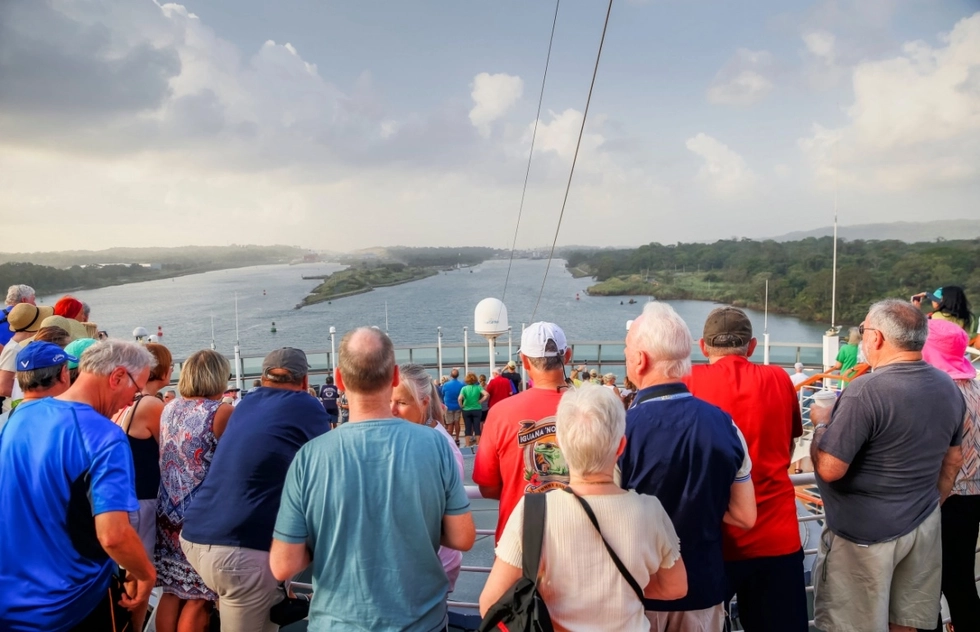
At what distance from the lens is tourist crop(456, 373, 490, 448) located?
883 cm

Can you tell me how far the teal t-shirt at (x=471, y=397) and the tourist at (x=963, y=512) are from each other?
268 inches

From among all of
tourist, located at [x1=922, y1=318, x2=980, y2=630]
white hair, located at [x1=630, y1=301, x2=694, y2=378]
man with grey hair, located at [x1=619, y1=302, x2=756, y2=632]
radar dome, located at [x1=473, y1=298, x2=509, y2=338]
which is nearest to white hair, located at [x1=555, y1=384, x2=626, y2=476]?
man with grey hair, located at [x1=619, y1=302, x2=756, y2=632]

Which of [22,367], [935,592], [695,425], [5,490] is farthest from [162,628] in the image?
[935,592]

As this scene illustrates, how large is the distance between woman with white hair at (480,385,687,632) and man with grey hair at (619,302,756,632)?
0.27m

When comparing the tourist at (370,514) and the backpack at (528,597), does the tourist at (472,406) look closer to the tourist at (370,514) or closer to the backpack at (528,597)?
the tourist at (370,514)

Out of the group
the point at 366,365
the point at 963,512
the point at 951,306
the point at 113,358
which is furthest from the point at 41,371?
the point at 951,306

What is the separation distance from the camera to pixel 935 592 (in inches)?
80.2

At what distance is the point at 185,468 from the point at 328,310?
3119 inches

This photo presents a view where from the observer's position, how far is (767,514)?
1.87 meters

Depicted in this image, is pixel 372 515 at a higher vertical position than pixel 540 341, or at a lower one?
lower

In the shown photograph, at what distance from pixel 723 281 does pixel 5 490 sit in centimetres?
8359

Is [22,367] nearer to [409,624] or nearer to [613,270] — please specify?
[409,624]

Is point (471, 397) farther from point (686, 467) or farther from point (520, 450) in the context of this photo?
point (686, 467)

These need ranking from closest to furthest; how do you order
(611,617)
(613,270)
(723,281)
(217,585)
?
1. (611,617)
2. (217,585)
3. (723,281)
4. (613,270)
